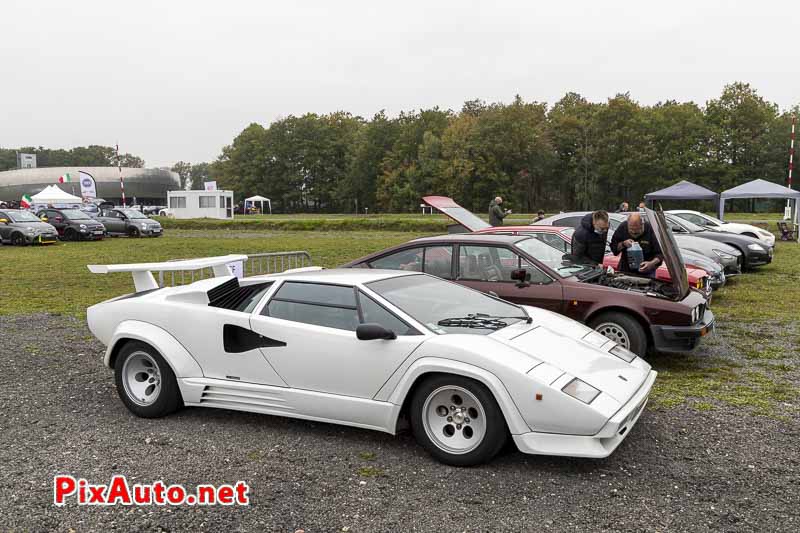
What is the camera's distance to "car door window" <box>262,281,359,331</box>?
4.71 m

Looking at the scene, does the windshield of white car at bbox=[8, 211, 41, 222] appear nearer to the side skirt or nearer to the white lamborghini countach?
the white lamborghini countach

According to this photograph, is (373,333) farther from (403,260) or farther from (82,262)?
(82,262)

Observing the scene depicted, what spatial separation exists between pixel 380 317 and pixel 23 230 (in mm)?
26173

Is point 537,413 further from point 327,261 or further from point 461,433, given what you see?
point 327,261

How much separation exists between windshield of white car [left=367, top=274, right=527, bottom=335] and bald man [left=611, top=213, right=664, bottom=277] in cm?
321

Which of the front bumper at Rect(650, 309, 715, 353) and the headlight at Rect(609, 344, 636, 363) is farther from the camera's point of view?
the front bumper at Rect(650, 309, 715, 353)

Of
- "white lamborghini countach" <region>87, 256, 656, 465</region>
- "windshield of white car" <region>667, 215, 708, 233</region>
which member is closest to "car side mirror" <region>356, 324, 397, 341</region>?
"white lamborghini countach" <region>87, 256, 656, 465</region>

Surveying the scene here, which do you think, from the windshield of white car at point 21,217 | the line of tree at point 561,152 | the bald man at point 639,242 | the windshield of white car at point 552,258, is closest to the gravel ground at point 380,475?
the windshield of white car at point 552,258

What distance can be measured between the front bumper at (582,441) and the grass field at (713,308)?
1658 millimetres

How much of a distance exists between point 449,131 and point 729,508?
221 feet

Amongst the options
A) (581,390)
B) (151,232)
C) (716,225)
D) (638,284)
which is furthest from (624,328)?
(151,232)

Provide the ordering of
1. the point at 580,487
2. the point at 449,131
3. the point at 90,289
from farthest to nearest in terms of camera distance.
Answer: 1. the point at 449,131
2. the point at 90,289
3. the point at 580,487

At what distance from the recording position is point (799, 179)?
5409cm

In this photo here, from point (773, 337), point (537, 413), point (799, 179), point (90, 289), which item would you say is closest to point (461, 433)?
point (537, 413)
